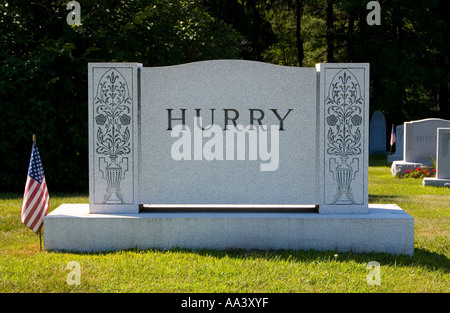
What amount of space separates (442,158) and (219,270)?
959 cm

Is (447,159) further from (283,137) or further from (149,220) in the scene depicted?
(149,220)

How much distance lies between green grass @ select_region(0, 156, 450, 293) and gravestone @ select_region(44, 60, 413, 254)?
0.54 metres

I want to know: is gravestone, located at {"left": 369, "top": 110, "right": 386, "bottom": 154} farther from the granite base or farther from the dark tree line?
the granite base

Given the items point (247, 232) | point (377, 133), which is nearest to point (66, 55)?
point (247, 232)

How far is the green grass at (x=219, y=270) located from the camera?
14.9 feet

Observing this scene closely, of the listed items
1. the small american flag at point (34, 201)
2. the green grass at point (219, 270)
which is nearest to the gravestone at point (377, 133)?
the green grass at point (219, 270)

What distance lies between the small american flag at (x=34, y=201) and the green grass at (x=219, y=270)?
0.31 m

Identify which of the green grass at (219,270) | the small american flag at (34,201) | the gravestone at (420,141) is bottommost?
the green grass at (219,270)

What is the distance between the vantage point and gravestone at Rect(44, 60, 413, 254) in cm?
608

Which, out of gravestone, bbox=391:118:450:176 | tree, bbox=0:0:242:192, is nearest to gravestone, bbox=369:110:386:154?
gravestone, bbox=391:118:450:176

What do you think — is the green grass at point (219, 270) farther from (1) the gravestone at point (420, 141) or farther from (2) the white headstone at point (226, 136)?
(1) the gravestone at point (420, 141)

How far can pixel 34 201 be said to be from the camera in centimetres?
598

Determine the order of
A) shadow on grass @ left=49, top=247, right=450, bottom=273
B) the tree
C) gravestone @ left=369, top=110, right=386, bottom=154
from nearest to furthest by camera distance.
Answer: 1. shadow on grass @ left=49, top=247, right=450, bottom=273
2. the tree
3. gravestone @ left=369, top=110, right=386, bottom=154
